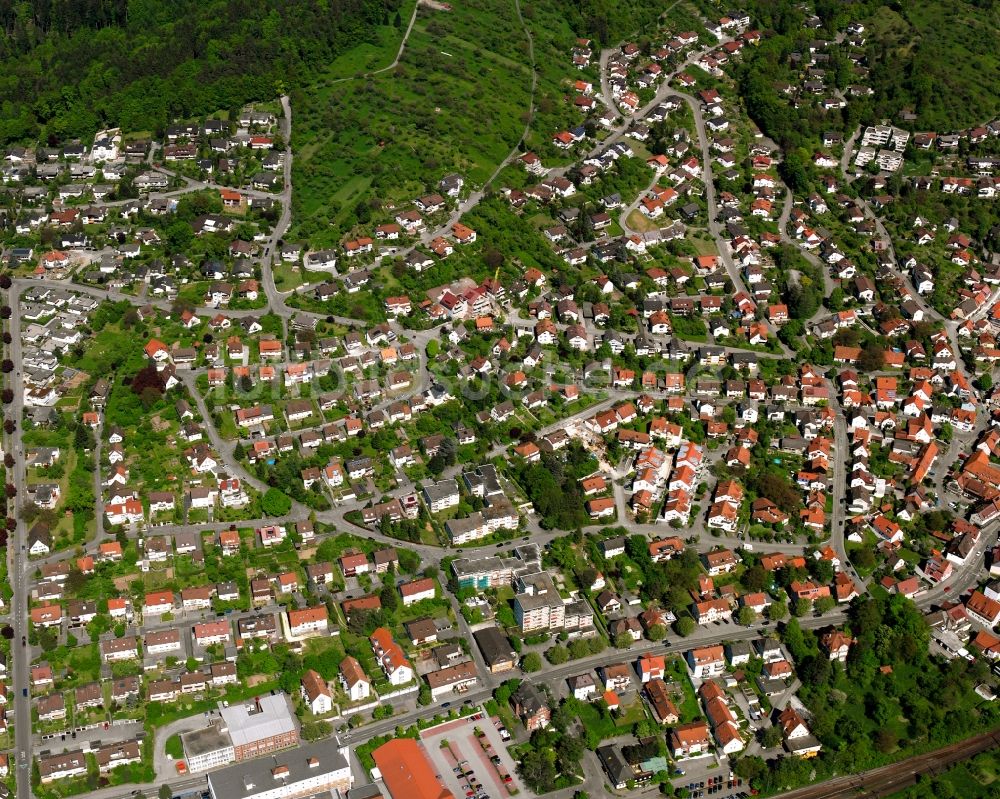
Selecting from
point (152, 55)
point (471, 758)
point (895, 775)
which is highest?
point (152, 55)

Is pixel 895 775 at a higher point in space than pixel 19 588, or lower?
lower

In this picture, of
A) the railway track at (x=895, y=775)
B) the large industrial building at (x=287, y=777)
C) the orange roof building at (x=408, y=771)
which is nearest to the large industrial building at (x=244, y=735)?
the large industrial building at (x=287, y=777)

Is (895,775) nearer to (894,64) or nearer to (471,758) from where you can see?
(471,758)

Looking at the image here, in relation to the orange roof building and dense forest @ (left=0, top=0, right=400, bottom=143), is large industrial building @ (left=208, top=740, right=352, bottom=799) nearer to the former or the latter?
the orange roof building

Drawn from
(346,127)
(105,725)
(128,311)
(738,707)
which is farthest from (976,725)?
(346,127)

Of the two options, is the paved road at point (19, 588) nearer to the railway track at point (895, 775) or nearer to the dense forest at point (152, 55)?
the dense forest at point (152, 55)

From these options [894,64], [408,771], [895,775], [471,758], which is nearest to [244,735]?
[408,771]

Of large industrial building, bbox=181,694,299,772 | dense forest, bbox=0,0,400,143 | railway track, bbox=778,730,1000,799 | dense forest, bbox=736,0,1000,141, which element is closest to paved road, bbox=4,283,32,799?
large industrial building, bbox=181,694,299,772
